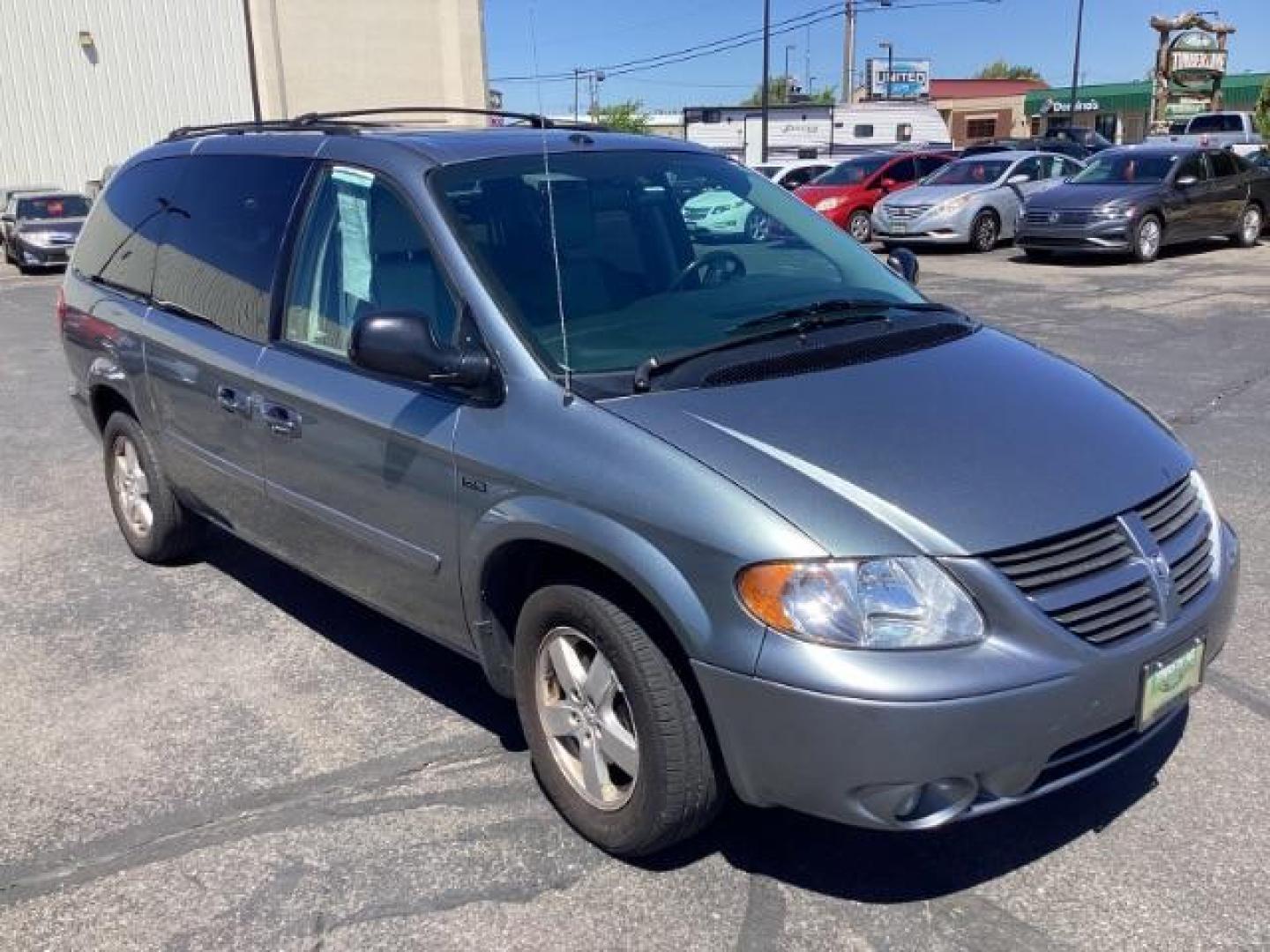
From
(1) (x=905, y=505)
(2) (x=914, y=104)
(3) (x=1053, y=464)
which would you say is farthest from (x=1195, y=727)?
(2) (x=914, y=104)

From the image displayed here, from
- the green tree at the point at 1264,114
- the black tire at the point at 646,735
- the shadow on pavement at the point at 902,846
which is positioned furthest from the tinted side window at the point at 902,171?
the black tire at the point at 646,735

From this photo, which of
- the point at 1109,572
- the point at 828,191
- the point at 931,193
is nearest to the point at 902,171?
the point at 828,191

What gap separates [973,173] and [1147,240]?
12.9 feet

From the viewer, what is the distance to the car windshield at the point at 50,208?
23.7 m

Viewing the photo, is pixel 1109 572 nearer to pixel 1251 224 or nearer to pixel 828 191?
pixel 1251 224

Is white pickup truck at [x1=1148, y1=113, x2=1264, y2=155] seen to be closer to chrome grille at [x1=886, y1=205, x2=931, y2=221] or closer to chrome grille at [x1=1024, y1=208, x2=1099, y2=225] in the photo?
chrome grille at [x1=886, y1=205, x2=931, y2=221]

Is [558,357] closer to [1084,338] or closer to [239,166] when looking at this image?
[239,166]

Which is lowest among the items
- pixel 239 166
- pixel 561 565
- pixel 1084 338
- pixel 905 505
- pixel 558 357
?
pixel 1084 338

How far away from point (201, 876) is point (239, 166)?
101 inches

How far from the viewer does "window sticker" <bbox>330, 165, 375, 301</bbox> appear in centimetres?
369

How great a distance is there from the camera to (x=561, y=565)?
Answer: 304 cm

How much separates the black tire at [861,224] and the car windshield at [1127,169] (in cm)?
392

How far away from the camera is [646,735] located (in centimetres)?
276

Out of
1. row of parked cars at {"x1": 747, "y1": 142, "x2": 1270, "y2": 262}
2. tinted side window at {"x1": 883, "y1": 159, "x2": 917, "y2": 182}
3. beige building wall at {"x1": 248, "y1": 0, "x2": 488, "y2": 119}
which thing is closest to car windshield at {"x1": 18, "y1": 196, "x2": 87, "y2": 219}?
beige building wall at {"x1": 248, "y1": 0, "x2": 488, "y2": 119}
